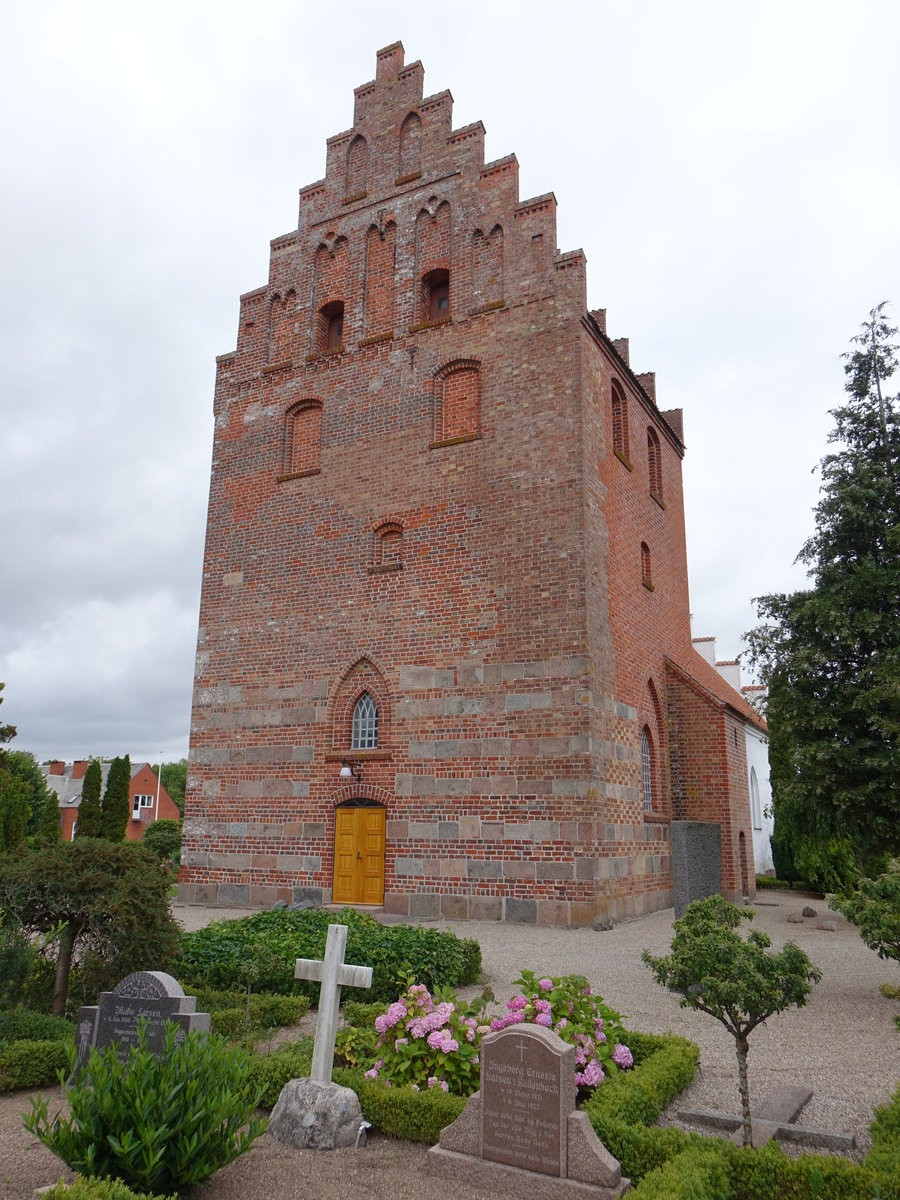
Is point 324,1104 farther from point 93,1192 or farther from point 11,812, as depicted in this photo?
point 11,812

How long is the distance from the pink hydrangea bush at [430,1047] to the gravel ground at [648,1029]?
1.83 ft

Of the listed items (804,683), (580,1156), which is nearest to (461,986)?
(580,1156)

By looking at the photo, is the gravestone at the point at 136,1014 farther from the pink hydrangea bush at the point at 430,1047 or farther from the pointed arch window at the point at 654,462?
the pointed arch window at the point at 654,462

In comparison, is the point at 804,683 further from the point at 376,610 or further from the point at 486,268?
the point at 486,268

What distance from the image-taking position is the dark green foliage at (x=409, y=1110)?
5.39 m

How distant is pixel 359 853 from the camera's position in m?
15.9

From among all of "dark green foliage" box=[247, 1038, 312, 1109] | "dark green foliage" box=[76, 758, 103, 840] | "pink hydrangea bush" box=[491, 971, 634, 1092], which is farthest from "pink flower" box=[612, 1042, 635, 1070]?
"dark green foliage" box=[76, 758, 103, 840]

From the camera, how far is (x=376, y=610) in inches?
659

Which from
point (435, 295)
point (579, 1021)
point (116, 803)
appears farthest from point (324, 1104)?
point (116, 803)

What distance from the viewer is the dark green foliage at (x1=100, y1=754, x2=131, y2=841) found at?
1223 inches

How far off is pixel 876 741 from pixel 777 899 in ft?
28.1

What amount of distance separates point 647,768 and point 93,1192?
1506 cm

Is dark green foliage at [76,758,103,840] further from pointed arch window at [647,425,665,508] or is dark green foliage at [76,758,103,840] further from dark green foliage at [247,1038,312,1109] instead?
dark green foliage at [247,1038,312,1109]

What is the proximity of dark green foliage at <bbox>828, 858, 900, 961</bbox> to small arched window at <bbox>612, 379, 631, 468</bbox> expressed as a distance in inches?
460
